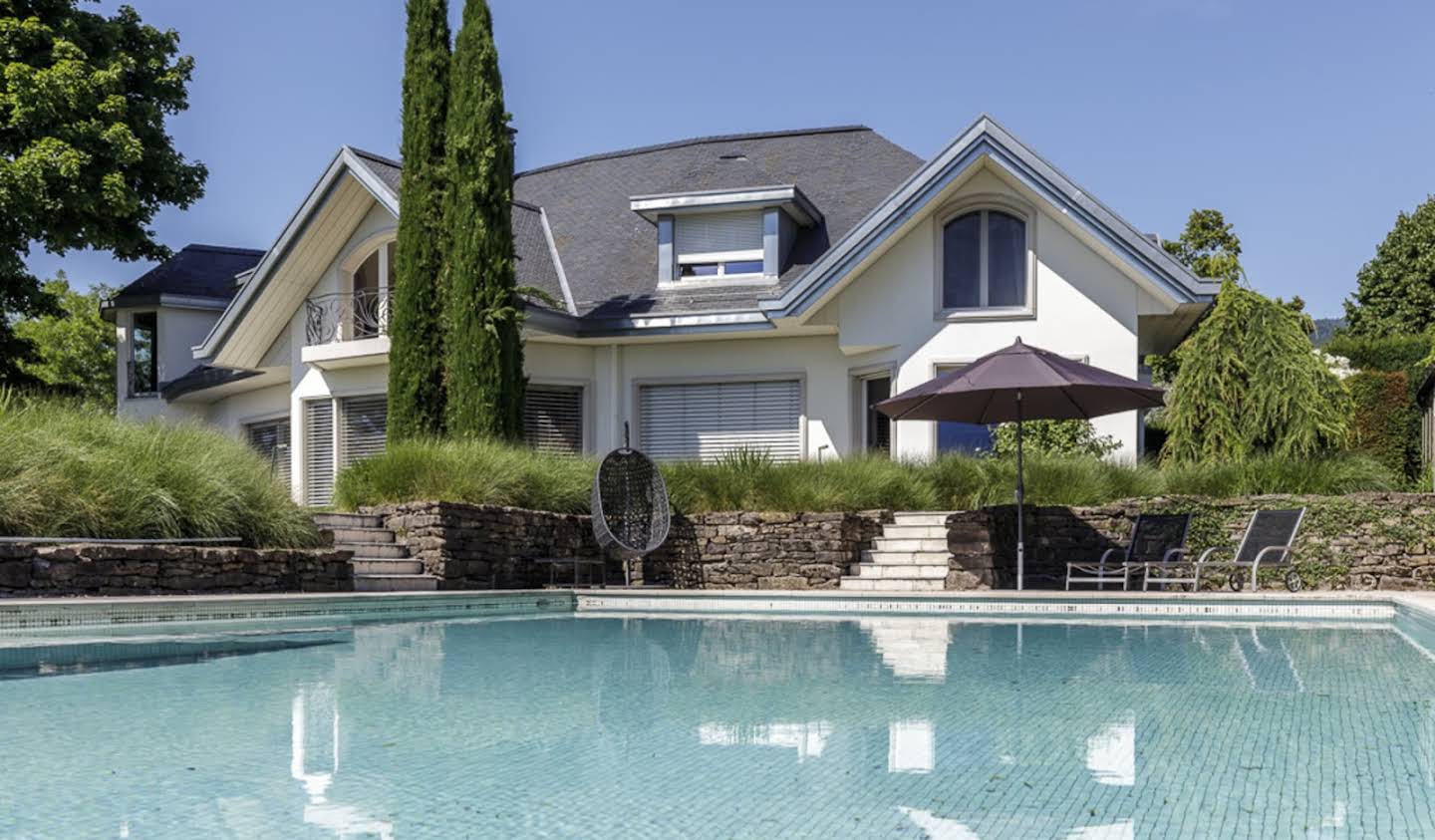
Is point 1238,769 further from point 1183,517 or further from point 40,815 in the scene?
point 1183,517

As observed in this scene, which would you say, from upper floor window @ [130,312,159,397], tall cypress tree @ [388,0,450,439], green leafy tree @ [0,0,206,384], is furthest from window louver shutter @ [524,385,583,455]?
upper floor window @ [130,312,159,397]

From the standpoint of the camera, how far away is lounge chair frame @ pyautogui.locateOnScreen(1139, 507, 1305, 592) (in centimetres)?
1420

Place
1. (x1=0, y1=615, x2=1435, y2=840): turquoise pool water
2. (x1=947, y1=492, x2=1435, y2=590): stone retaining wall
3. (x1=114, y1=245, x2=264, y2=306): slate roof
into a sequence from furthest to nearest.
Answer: (x1=114, y1=245, x2=264, y2=306): slate roof < (x1=947, y1=492, x2=1435, y2=590): stone retaining wall < (x1=0, y1=615, x2=1435, y2=840): turquoise pool water

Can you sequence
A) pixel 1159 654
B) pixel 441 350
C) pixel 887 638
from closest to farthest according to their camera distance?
pixel 1159 654, pixel 887 638, pixel 441 350

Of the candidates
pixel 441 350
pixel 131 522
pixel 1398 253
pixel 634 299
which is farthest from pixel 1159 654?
pixel 1398 253

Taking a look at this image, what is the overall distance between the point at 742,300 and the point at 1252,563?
9.80 metres

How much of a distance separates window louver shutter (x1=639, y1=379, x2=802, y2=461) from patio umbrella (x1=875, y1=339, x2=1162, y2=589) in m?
6.04

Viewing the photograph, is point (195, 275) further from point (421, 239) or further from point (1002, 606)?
point (1002, 606)

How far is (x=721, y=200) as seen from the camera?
72.4 feet

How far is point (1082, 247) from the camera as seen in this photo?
19906mm

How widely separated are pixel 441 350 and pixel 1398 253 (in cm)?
3704

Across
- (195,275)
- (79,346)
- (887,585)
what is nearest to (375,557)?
(887,585)

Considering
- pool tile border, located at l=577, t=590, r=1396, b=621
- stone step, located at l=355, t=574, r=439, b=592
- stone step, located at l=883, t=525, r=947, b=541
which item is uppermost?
stone step, located at l=883, t=525, r=947, b=541

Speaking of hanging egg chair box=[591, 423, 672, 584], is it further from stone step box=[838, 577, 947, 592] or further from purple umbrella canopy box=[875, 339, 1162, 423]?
purple umbrella canopy box=[875, 339, 1162, 423]
